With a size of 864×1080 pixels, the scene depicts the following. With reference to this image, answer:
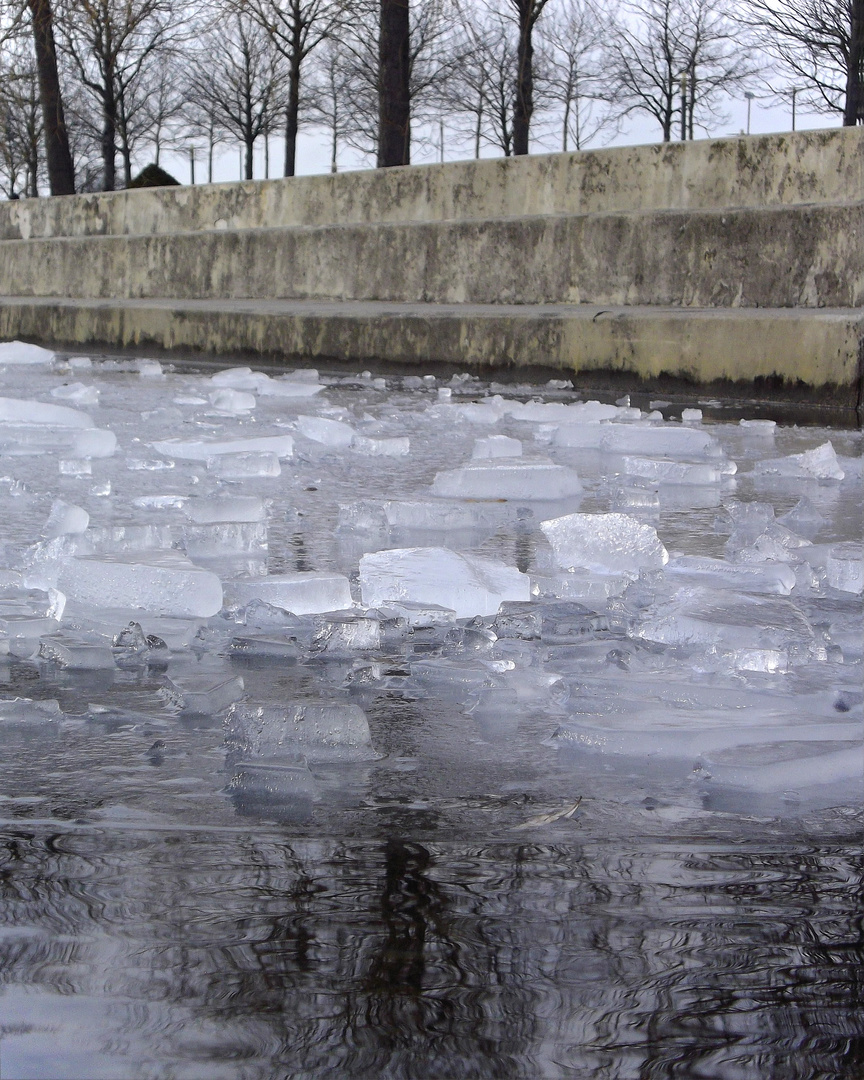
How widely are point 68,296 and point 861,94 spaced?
39.5ft

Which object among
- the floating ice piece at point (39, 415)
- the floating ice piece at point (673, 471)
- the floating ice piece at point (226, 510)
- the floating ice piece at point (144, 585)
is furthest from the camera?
the floating ice piece at point (39, 415)

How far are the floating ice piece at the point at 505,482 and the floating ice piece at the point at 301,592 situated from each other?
39.1 inches

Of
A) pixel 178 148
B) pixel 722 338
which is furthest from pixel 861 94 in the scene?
pixel 178 148

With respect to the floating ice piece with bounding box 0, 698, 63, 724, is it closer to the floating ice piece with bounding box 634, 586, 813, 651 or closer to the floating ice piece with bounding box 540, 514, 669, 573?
the floating ice piece with bounding box 634, 586, 813, 651

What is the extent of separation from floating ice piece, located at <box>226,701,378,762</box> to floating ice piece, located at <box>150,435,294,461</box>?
208cm

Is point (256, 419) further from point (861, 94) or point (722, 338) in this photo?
point (861, 94)

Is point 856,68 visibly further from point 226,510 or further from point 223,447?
point 226,510

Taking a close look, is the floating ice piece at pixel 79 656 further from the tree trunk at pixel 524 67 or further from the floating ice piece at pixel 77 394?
the tree trunk at pixel 524 67

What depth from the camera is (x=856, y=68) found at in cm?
1580

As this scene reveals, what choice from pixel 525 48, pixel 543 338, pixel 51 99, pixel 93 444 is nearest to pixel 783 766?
pixel 93 444

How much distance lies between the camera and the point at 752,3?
20.2 meters

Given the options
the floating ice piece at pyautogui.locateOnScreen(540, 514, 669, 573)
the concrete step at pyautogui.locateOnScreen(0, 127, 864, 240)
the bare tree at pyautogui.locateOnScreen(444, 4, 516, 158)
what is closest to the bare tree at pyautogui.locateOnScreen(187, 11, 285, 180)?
the bare tree at pyautogui.locateOnScreen(444, 4, 516, 158)

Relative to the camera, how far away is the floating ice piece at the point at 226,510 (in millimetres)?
2334

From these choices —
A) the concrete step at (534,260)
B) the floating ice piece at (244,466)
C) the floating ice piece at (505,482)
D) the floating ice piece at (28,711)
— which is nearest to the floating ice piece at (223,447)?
the floating ice piece at (244,466)
